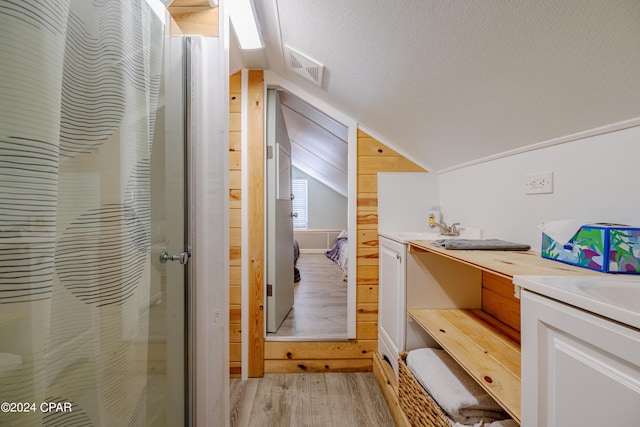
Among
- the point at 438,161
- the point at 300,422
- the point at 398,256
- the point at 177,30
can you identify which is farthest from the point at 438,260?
the point at 177,30

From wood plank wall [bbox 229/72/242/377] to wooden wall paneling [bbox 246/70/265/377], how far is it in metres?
0.07

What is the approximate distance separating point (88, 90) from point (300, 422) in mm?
1704

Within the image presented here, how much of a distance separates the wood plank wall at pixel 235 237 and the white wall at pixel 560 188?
1.49 m

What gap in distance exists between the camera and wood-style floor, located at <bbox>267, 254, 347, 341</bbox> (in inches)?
80.9

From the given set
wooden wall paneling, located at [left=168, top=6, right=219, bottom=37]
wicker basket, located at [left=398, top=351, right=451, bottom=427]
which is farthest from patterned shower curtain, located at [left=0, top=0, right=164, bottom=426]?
wicker basket, located at [left=398, top=351, right=451, bottom=427]

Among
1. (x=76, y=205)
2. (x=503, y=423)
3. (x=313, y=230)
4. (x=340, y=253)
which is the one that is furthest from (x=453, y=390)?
(x=313, y=230)

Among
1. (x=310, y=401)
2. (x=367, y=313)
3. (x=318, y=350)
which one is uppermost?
(x=367, y=313)

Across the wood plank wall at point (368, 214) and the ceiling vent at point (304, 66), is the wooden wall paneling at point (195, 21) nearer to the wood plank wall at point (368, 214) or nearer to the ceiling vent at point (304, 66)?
the ceiling vent at point (304, 66)

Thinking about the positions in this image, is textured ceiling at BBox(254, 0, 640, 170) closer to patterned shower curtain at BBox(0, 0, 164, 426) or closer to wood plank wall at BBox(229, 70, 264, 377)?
wood plank wall at BBox(229, 70, 264, 377)

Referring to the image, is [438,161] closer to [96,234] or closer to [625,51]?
[625,51]

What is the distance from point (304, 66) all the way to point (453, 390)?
1.80 meters

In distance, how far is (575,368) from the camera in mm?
522

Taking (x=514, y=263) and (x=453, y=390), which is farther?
(x=453, y=390)

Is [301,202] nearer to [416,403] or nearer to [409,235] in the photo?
[409,235]
